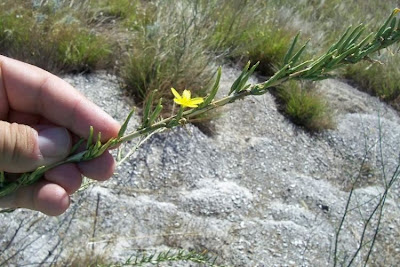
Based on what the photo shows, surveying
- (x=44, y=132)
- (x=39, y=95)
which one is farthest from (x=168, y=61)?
(x=44, y=132)

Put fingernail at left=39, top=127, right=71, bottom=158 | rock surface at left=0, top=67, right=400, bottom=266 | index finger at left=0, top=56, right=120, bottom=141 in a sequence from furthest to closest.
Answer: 1. rock surface at left=0, top=67, right=400, bottom=266
2. index finger at left=0, top=56, right=120, bottom=141
3. fingernail at left=39, top=127, right=71, bottom=158

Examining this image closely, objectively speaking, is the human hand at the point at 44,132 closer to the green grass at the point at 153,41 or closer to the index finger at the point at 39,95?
the index finger at the point at 39,95

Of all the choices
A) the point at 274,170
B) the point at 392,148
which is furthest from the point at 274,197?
the point at 392,148

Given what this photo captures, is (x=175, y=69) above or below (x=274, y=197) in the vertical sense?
above

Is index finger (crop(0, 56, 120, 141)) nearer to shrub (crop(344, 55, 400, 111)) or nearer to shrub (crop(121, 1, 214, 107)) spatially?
shrub (crop(121, 1, 214, 107))

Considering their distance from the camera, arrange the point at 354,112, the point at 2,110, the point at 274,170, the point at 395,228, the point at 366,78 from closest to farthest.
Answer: the point at 2,110
the point at 395,228
the point at 274,170
the point at 354,112
the point at 366,78

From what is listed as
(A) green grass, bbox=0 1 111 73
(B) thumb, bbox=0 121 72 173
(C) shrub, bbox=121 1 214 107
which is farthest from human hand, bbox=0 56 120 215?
(A) green grass, bbox=0 1 111 73

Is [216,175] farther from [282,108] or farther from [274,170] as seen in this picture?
[282,108]

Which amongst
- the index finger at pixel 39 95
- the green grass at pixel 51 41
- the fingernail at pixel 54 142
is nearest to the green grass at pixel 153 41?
the green grass at pixel 51 41
